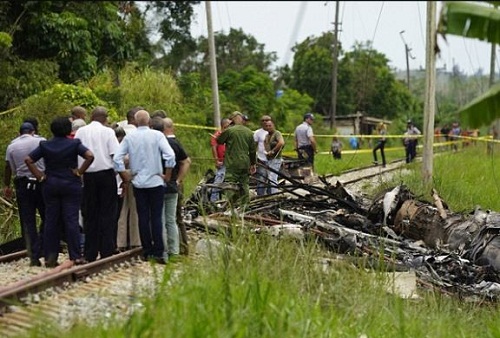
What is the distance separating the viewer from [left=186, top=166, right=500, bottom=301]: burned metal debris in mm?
10617

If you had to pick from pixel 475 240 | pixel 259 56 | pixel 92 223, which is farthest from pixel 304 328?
pixel 259 56

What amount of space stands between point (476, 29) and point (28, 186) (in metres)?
5.86

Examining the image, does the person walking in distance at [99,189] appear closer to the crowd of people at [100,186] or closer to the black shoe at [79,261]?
the crowd of people at [100,186]

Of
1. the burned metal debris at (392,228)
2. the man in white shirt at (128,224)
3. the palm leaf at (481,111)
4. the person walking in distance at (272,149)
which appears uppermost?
the palm leaf at (481,111)

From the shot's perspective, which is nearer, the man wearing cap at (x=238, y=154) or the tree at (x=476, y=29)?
the tree at (x=476, y=29)

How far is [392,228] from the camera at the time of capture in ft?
43.2

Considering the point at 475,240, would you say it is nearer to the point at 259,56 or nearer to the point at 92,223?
the point at 92,223

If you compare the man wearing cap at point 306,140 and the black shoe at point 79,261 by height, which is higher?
the man wearing cap at point 306,140

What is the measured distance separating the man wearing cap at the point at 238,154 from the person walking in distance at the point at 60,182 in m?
3.53

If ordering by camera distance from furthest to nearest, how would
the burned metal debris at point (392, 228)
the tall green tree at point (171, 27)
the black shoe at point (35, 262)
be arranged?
the tall green tree at point (171, 27)
the burned metal debris at point (392, 228)
the black shoe at point (35, 262)

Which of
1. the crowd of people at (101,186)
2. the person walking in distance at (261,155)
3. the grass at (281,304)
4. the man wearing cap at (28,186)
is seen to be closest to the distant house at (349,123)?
the person walking in distance at (261,155)

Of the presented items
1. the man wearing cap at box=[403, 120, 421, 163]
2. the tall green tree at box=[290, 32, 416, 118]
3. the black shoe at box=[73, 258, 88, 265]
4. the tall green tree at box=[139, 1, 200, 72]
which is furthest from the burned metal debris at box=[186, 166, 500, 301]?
the tall green tree at box=[290, 32, 416, 118]

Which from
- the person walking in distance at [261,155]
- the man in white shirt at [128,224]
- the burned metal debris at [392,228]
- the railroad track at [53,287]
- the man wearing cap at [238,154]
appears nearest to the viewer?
the railroad track at [53,287]

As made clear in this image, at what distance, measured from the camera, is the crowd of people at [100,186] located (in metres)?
9.22
